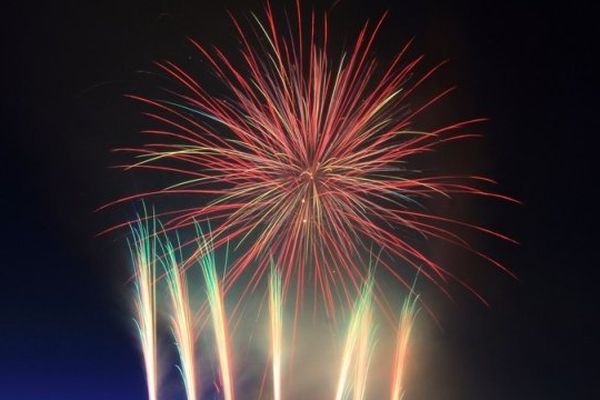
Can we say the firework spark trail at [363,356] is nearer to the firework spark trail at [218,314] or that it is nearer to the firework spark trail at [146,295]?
the firework spark trail at [218,314]

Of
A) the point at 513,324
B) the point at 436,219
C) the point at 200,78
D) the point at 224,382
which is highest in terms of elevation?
the point at 200,78

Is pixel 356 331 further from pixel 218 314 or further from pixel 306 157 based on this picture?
pixel 306 157

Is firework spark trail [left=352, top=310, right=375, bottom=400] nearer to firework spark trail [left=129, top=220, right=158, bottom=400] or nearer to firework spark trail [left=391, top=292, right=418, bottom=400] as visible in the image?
firework spark trail [left=391, top=292, right=418, bottom=400]

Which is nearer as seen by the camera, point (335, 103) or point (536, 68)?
point (335, 103)

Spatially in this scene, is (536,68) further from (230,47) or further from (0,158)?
(0,158)

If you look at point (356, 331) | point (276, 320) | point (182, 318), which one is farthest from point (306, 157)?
point (182, 318)

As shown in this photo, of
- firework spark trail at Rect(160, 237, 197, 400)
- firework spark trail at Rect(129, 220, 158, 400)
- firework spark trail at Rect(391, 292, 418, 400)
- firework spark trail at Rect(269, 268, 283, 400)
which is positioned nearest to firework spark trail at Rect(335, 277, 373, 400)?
firework spark trail at Rect(391, 292, 418, 400)

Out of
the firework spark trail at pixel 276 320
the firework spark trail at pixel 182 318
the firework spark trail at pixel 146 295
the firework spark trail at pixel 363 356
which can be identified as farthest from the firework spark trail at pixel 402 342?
the firework spark trail at pixel 146 295

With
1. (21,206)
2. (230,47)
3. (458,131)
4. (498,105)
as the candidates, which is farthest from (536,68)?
(21,206)
